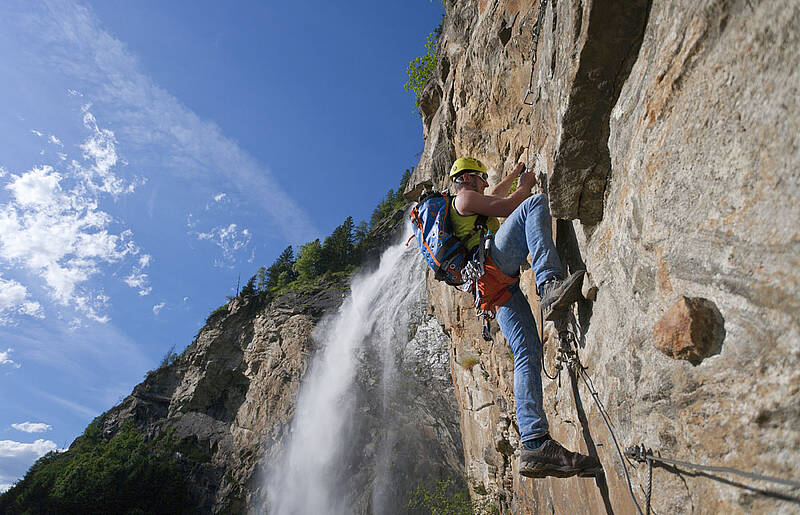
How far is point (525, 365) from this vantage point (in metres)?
3.48

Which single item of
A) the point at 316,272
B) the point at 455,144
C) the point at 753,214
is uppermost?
the point at 316,272

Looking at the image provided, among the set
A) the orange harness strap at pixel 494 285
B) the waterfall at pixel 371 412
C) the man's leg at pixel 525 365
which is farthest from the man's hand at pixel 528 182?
the waterfall at pixel 371 412

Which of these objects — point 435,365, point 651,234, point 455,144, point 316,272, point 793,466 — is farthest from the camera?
point 316,272

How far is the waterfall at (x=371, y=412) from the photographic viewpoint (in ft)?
42.5

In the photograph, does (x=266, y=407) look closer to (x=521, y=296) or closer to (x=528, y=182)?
(x=521, y=296)

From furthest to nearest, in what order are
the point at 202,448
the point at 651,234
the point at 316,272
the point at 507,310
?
the point at 316,272 < the point at 202,448 < the point at 507,310 < the point at 651,234

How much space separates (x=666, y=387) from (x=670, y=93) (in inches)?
59.3

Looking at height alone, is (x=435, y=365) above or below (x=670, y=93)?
above

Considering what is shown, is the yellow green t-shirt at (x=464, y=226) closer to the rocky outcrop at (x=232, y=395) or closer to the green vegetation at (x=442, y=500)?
the green vegetation at (x=442, y=500)

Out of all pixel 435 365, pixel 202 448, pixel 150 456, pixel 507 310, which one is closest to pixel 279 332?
pixel 202 448

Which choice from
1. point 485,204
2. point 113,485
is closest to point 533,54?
point 485,204

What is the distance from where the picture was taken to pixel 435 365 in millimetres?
15055

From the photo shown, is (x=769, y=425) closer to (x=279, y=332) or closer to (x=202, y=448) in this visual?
(x=279, y=332)

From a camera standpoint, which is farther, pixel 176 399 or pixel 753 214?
pixel 176 399
